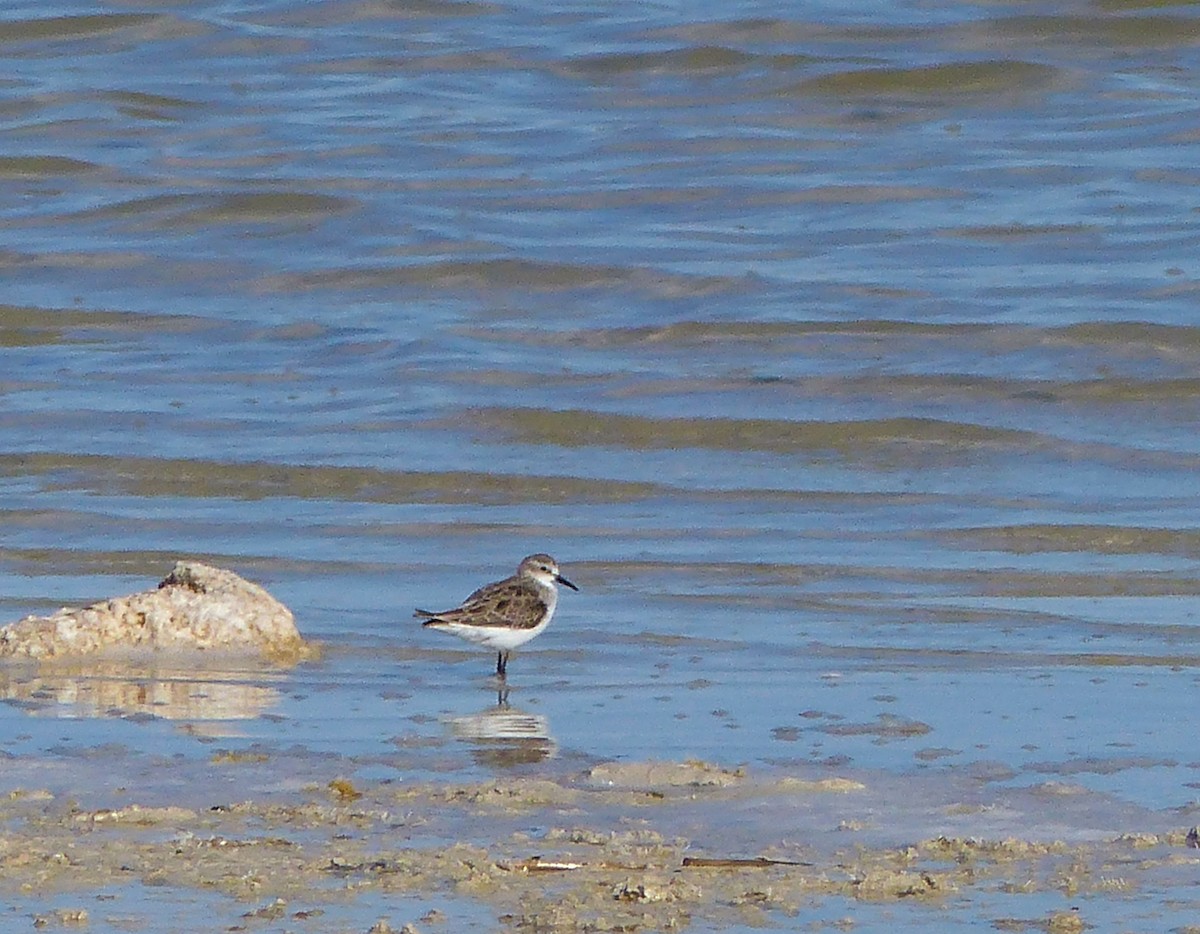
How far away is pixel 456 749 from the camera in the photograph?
539cm

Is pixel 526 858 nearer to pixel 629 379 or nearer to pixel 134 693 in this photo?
pixel 134 693

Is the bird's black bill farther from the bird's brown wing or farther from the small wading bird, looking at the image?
the bird's brown wing

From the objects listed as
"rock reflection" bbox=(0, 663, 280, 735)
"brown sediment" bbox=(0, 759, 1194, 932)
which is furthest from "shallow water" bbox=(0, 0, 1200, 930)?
"brown sediment" bbox=(0, 759, 1194, 932)

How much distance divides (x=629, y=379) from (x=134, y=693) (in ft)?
17.9

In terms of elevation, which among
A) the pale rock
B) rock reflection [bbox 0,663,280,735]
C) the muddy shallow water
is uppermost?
the muddy shallow water

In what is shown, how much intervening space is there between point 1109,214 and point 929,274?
1653 mm

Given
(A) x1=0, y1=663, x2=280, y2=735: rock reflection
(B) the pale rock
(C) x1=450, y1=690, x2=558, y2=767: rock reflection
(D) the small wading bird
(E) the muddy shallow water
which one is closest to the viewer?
(E) the muddy shallow water

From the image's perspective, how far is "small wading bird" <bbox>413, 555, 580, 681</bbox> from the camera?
6449mm

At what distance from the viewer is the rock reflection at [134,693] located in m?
5.75

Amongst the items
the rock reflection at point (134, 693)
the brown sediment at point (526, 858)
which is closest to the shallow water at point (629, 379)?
the rock reflection at point (134, 693)

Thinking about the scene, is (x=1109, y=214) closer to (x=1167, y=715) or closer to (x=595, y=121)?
(x=595, y=121)

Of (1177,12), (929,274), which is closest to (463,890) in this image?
(929,274)

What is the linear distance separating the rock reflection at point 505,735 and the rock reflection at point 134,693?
0.56 meters

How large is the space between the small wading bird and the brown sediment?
5.28 ft
